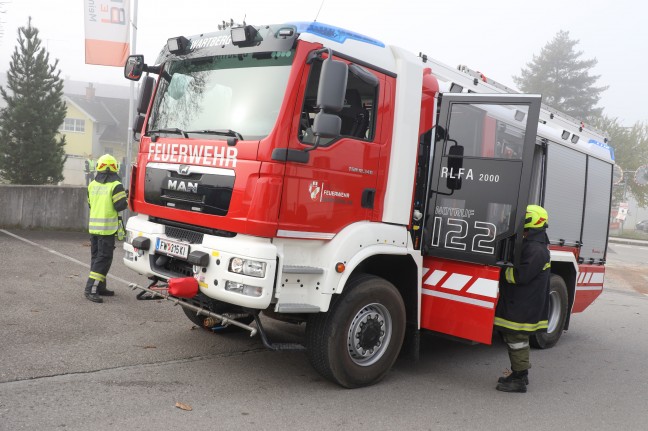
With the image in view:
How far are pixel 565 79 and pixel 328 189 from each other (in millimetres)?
58310

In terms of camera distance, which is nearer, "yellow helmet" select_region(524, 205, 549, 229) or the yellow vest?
"yellow helmet" select_region(524, 205, 549, 229)

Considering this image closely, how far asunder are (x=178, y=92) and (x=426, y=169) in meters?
2.30

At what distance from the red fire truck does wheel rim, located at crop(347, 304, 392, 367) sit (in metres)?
0.01

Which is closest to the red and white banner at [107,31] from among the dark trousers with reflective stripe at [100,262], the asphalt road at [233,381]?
the asphalt road at [233,381]

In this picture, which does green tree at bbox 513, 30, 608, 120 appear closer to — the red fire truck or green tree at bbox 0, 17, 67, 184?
green tree at bbox 0, 17, 67, 184

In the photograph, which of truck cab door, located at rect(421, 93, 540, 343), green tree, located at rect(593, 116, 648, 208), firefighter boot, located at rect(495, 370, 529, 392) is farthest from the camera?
green tree, located at rect(593, 116, 648, 208)

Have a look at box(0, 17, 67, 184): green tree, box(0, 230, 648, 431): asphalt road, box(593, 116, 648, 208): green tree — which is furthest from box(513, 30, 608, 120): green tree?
box(0, 230, 648, 431): asphalt road

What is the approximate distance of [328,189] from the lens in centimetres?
450

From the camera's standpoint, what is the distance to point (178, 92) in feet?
16.8

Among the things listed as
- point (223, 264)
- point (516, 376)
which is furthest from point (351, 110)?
point (516, 376)

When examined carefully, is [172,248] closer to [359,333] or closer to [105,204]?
[359,333]

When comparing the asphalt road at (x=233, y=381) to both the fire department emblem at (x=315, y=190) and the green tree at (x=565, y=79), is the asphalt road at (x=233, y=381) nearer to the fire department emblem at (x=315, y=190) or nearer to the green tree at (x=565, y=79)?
the fire department emblem at (x=315, y=190)

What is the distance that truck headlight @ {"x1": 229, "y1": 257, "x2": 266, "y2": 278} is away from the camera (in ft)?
13.6

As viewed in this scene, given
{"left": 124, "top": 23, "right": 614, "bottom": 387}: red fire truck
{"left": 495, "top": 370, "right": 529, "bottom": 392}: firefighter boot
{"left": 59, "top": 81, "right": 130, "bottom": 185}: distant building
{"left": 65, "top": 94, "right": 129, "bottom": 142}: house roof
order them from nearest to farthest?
{"left": 124, "top": 23, "right": 614, "bottom": 387}: red fire truck → {"left": 495, "top": 370, "right": 529, "bottom": 392}: firefighter boot → {"left": 59, "top": 81, "right": 130, "bottom": 185}: distant building → {"left": 65, "top": 94, "right": 129, "bottom": 142}: house roof
